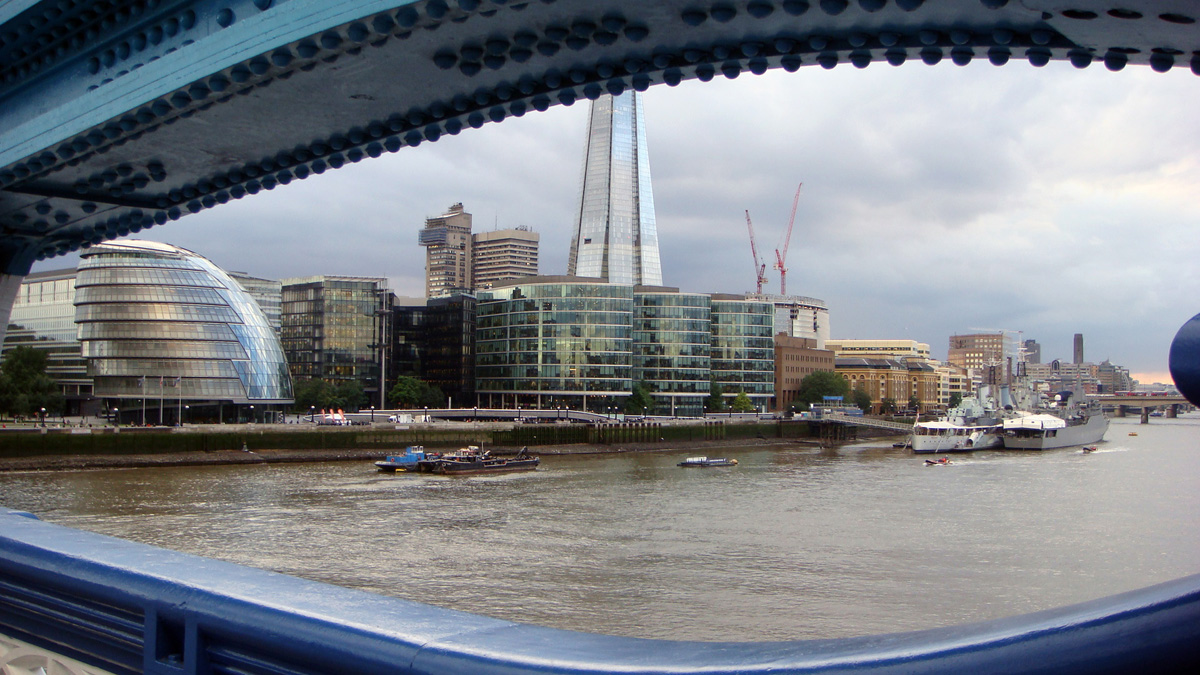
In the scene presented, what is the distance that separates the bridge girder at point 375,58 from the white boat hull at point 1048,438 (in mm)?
61606

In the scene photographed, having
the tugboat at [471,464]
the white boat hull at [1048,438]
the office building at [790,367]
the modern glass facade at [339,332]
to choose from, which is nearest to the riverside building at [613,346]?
the modern glass facade at [339,332]

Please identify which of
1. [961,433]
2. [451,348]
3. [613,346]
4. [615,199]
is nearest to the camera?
[961,433]

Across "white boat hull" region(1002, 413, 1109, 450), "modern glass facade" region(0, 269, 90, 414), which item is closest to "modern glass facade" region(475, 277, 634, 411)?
"white boat hull" region(1002, 413, 1109, 450)

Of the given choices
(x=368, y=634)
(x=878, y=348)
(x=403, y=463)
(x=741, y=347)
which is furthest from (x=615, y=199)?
(x=368, y=634)

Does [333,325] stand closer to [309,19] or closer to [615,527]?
[615,527]

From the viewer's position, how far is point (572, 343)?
3263 inches

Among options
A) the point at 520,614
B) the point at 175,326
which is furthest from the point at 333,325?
the point at 520,614

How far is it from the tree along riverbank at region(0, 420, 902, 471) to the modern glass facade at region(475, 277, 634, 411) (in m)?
15.2

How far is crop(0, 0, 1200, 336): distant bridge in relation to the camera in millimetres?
4688

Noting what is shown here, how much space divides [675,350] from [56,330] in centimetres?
5046

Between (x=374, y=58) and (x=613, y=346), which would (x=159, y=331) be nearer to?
(x=613, y=346)

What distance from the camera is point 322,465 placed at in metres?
45.9

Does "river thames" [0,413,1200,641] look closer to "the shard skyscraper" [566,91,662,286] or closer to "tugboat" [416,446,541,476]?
"tugboat" [416,446,541,476]

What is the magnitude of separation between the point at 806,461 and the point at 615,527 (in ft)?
91.6
